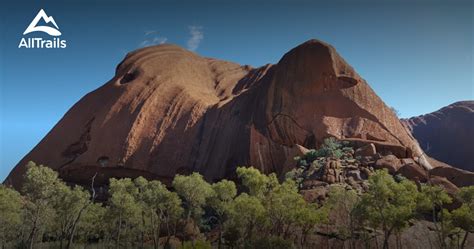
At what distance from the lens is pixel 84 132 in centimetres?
6712

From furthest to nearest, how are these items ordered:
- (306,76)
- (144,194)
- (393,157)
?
(306,76) → (393,157) → (144,194)

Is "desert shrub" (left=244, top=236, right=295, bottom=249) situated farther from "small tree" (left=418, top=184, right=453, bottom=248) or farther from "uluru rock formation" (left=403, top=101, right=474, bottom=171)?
"uluru rock formation" (left=403, top=101, right=474, bottom=171)

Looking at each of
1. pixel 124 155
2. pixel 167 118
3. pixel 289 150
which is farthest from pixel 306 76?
pixel 124 155

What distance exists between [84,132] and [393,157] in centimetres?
4897

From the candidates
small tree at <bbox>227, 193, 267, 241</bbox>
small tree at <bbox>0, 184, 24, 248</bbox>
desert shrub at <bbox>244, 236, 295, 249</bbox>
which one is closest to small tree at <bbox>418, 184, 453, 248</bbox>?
desert shrub at <bbox>244, 236, 295, 249</bbox>

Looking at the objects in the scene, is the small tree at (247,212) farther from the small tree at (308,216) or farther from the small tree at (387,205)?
the small tree at (387,205)

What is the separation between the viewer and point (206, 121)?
211 ft

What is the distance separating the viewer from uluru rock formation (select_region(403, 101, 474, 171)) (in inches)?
3656

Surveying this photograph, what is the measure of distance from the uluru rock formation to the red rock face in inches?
1858

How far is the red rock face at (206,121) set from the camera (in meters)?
53.2

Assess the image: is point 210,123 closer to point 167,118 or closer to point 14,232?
point 167,118

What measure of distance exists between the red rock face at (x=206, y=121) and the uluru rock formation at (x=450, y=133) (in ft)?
155

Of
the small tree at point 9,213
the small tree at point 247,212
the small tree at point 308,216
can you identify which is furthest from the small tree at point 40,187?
the small tree at point 308,216

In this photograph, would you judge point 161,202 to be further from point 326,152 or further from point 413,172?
point 413,172
